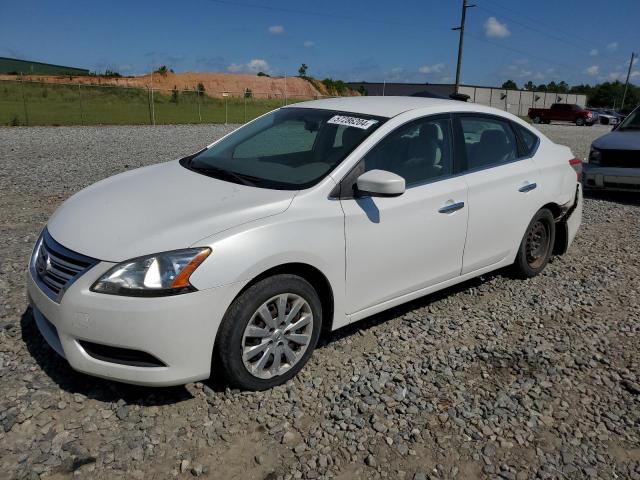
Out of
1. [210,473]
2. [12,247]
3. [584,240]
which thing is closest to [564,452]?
[210,473]

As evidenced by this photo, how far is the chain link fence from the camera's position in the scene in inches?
1021

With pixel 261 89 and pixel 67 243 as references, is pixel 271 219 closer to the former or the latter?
pixel 67 243

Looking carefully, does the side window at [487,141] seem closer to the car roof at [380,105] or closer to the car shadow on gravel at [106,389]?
the car roof at [380,105]

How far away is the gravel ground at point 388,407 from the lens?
2.67 meters

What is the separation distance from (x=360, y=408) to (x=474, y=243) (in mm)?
1781

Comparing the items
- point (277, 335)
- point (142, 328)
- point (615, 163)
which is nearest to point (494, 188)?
point (277, 335)

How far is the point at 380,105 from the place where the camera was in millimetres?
4152

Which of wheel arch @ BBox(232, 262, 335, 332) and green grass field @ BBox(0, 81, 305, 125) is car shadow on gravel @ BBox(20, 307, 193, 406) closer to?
wheel arch @ BBox(232, 262, 335, 332)

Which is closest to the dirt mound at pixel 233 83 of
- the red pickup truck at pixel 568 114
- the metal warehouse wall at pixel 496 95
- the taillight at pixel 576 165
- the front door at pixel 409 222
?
the metal warehouse wall at pixel 496 95

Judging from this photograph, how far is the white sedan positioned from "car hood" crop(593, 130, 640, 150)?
5088 millimetres

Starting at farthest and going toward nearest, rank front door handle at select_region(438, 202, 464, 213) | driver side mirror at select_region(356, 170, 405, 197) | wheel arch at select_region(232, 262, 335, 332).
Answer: front door handle at select_region(438, 202, 464, 213) → driver side mirror at select_region(356, 170, 405, 197) → wheel arch at select_region(232, 262, 335, 332)

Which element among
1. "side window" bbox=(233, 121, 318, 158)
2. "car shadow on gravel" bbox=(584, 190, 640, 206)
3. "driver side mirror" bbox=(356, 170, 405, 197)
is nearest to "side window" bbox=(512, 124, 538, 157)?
"side window" bbox=(233, 121, 318, 158)

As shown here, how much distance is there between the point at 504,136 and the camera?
15.6ft

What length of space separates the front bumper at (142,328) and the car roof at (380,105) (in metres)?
1.86
